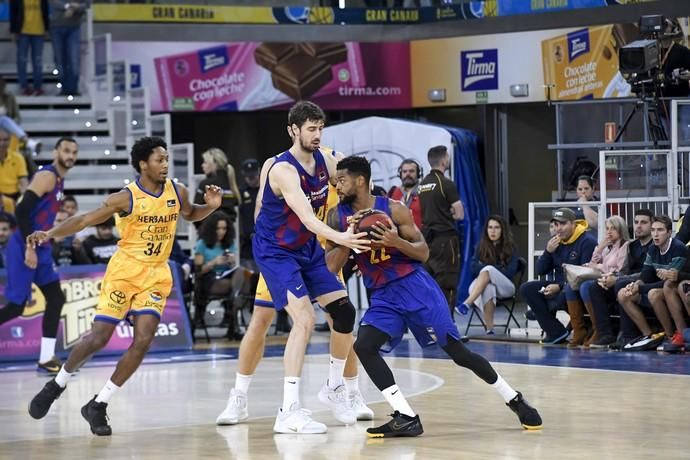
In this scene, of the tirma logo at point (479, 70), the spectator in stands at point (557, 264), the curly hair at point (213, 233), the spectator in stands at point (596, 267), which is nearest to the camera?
the spectator in stands at point (596, 267)

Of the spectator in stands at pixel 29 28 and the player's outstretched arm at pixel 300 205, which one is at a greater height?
the spectator in stands at pixel 29 28

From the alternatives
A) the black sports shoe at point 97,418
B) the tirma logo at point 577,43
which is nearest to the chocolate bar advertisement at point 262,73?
the tirma logo at point 577,43

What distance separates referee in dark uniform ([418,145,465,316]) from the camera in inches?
539

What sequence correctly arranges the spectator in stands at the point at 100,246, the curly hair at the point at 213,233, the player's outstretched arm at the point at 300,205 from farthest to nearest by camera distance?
the curly hair at the point at 213,233 → the spectator in stands at the point at 100,246 → the player's outstretched arm at the point at 300,205

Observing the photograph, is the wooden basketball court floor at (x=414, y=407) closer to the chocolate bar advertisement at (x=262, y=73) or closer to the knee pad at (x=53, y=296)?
the knee pad at (x=53, y=296)

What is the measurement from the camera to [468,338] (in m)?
13.9

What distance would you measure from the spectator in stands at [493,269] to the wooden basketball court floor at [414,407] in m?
1.54

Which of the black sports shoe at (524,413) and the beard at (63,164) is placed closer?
the black sports shoe at (524,413)

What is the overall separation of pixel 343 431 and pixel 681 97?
319 inches

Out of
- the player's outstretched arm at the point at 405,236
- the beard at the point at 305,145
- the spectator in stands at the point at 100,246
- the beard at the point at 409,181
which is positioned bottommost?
the spectator in stands at the point at 100,246

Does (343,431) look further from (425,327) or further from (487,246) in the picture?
(487,246)

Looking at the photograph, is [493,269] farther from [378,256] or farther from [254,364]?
[378,256]

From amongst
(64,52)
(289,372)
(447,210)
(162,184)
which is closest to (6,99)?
(64,52)

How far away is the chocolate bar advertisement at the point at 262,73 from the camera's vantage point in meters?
18.5
